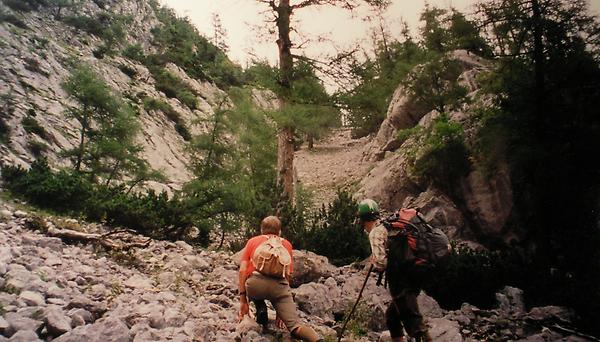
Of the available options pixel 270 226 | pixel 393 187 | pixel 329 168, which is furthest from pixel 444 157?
pixel 329 168

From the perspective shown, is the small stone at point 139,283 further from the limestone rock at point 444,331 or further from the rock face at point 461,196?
the rock face at point 461,196

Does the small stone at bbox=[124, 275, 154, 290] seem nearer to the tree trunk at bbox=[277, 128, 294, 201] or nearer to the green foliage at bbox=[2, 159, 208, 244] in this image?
the green foliage at bbox=[2, 159, 208, 244]

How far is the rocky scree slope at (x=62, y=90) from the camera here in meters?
16.6

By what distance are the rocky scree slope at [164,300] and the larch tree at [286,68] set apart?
321cm

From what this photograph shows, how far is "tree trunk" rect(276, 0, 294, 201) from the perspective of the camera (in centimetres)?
1152

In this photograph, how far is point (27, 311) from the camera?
363 centimetres

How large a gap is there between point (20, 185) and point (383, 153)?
73.7 ft

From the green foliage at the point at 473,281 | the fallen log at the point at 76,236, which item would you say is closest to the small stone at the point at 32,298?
the fallen log at the point at 76,236

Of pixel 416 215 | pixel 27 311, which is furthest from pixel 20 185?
pixel 416 215

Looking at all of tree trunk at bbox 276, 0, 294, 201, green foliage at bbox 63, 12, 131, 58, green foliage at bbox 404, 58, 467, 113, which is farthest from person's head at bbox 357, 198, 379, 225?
green foliage at bbox 63, 12, 131, 58

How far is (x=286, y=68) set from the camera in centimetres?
1187

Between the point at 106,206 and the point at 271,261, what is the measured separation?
24.6 ft

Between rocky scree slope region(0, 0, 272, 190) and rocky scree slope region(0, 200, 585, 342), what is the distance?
20.7ft

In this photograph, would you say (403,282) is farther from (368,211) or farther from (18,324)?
(18,324)
